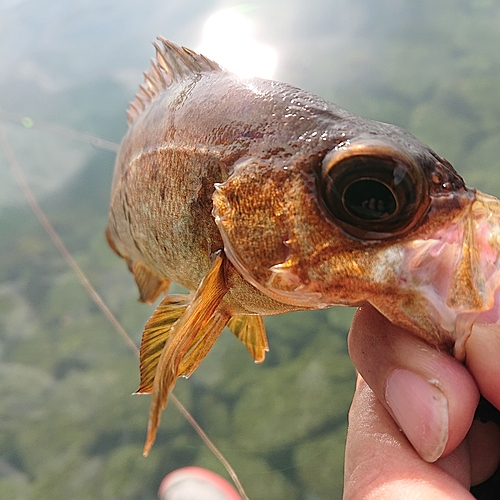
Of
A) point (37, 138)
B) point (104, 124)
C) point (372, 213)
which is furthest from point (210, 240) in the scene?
point (37, 138)

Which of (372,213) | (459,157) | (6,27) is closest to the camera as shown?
(372,213)

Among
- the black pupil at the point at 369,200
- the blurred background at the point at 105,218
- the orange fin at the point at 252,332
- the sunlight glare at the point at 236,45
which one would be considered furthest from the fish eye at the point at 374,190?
the sunlight glare at the point at 236,45

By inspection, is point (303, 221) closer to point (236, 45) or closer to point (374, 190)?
point (374, 190)

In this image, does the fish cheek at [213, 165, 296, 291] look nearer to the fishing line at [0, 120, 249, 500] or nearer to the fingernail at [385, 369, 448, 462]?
the fingernail at [385, 369, 448, 462]

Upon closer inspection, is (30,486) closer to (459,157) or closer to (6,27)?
(459,157)

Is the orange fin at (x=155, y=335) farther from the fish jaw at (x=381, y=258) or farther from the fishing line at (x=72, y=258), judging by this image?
the fishing line at (x=72, y=258)

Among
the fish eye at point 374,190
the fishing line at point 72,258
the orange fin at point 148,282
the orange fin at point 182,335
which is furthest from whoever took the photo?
the fishing line at point 72,258

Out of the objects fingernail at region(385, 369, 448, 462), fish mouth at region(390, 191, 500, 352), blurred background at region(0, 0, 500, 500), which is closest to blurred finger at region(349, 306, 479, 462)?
fingernail at region(385, 369, 448, 462)
